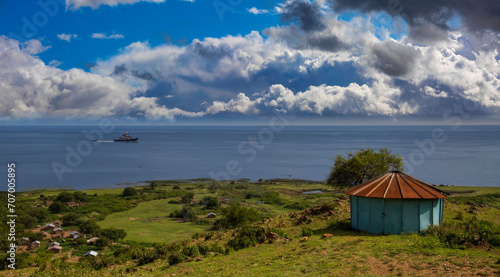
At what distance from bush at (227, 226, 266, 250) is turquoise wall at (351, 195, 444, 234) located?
6.17m

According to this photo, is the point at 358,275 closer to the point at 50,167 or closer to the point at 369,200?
the point at 369,200

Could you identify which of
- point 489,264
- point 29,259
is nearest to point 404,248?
point 489,264

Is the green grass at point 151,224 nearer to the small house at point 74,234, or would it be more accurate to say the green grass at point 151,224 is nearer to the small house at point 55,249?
the small house at point 74,234

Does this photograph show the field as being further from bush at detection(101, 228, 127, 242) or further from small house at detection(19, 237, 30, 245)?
small house at detection(19, 237, 30, 245)

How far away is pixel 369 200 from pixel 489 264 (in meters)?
7.43

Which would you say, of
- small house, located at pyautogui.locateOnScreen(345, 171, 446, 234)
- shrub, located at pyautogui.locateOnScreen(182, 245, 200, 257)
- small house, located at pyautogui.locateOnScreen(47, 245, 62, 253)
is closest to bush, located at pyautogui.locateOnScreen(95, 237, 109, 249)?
small house, located at pyautogui.locateOnScreen(47, 245, 62, 253)

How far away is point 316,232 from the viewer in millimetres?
21203

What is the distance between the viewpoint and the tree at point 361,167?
37.9 m

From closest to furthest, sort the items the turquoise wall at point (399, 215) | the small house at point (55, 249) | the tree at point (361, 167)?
the turquoise wall at point (399, 215)
the small house at point (55, 249)
the tree at point (361, 167)

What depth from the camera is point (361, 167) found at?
1492 inches

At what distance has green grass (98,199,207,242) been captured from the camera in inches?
1565

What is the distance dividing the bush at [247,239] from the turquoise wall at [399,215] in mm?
6167

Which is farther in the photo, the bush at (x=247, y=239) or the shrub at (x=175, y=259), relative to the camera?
the bush at (x=247, y=239)

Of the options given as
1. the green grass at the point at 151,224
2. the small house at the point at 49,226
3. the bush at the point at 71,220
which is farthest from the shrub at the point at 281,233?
the bush at the point at 71,220
